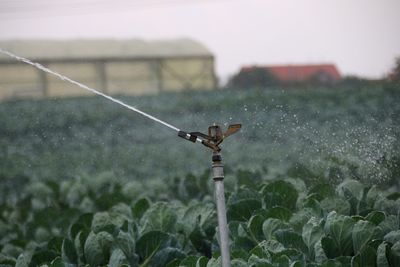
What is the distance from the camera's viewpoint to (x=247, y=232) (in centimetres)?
548

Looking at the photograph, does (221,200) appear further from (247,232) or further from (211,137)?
(247,232)

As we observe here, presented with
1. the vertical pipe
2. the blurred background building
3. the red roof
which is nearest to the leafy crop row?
the vertical pipe

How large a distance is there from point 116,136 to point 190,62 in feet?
7.44

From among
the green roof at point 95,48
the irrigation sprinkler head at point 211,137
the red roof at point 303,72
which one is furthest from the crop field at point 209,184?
the green roof at point 95,48

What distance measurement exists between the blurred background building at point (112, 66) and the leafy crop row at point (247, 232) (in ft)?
17.1

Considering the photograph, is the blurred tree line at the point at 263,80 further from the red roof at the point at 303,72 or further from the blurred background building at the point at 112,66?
the blurred background building at the point at 112,66

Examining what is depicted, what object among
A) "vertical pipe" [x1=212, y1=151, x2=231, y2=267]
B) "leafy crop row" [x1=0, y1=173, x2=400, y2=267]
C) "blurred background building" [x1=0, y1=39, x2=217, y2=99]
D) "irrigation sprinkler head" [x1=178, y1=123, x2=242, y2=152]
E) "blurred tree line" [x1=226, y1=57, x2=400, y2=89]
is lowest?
"leafy crop row" [x1=0, y1=173, x2=400, y2=267]

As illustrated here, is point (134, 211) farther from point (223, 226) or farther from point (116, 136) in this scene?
point (116, 136)

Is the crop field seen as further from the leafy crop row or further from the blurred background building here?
the blurred background building

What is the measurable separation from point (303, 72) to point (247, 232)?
5242 millimetres

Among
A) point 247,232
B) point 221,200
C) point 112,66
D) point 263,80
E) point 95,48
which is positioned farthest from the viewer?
point 112,66


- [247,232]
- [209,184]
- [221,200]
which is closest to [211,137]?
[221,200]

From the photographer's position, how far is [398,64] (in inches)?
286

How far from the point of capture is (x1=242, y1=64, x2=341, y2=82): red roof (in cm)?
1046
